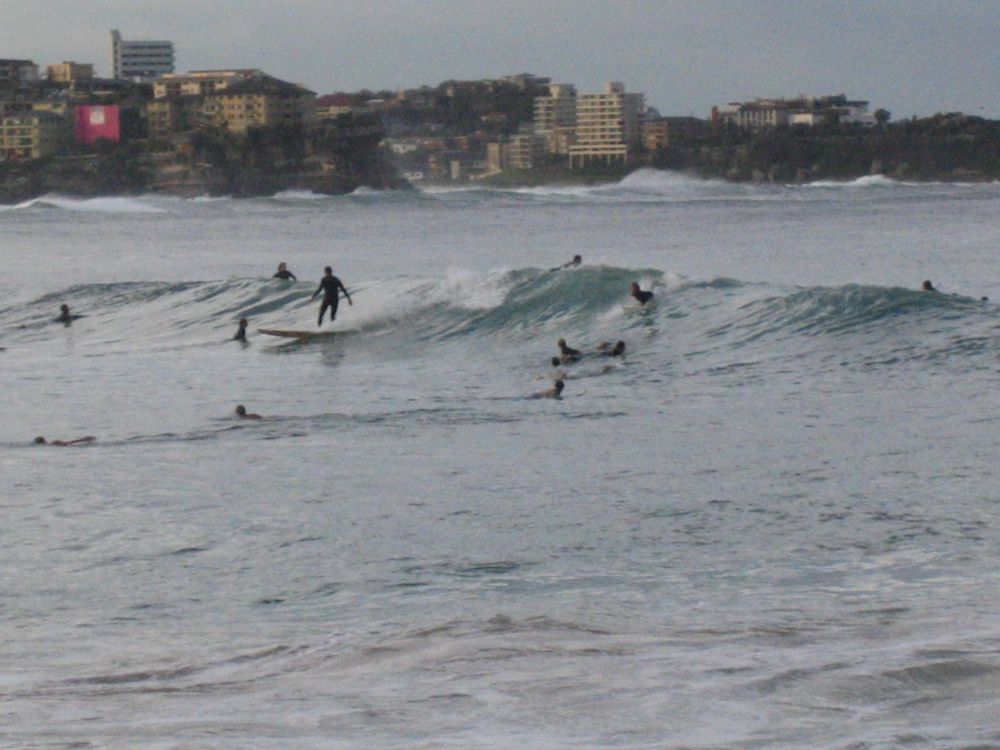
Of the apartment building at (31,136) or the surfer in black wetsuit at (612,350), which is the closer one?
the surfer in black wetsuit at (612,350)

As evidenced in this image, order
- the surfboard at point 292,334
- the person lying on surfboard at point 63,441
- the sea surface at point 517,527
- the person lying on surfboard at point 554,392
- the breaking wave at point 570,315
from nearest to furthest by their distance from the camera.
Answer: the sea surface at point 517,527
the person lying on surfboard at point 63,441
the person lying on surfboard at point 554,392
the breaking wave at point 570,315
the surfboard at point 292,334

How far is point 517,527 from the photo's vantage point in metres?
14.2

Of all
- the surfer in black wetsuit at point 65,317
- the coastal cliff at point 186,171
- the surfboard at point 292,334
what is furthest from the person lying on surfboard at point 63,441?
the coastal cliff at point 186,171

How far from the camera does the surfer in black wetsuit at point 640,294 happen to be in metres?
33.8

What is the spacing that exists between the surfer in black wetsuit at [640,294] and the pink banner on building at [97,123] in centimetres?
16553

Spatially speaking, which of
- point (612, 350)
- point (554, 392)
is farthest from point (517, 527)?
point (612, 350)

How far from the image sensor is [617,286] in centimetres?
3719

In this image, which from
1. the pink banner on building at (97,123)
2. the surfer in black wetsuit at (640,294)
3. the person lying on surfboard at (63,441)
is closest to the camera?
the person lying on surfboard at (63,441)

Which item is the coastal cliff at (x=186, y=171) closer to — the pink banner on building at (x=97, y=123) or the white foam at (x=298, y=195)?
the white foam at (x=298, y=195)

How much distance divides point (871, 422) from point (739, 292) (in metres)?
14.8

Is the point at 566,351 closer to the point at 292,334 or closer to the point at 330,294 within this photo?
the point at 292,334

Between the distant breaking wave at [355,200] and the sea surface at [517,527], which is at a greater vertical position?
the distant breaking wave at [355,200]

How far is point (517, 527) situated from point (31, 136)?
188 meters

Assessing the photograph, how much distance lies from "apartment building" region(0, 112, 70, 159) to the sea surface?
161446 mm
